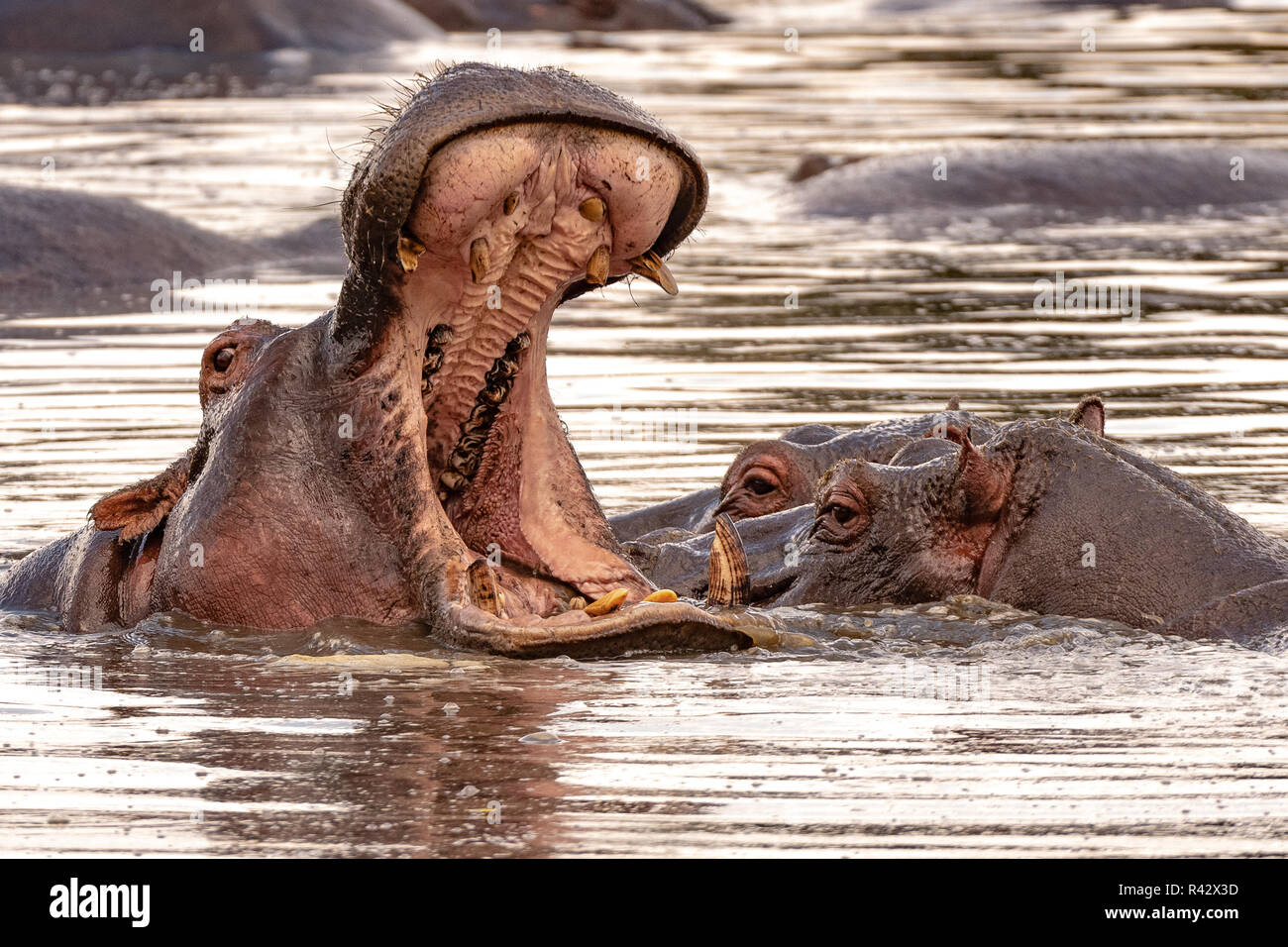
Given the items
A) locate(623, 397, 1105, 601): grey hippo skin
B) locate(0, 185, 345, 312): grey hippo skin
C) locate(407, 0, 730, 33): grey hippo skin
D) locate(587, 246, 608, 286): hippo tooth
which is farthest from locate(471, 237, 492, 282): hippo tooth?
locate(407, 0, 730, 33): grey hippo skin

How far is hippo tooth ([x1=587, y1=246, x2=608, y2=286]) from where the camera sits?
5035 mm

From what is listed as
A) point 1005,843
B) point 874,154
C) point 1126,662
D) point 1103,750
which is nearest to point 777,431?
point 1126,662

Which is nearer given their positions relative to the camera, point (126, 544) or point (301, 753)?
point (301, 753)

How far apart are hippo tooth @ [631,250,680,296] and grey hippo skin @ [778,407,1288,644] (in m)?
0.84

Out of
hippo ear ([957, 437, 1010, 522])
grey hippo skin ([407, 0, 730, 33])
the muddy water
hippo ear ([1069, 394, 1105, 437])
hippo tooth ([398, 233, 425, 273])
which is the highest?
grey hippo skin ([407, 0, 730, 33])

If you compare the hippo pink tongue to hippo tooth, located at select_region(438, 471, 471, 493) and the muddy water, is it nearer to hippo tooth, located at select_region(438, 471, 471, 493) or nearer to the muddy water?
hippo tooth, located at select_region(438, 471, 471, 493)

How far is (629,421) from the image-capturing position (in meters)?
9.45

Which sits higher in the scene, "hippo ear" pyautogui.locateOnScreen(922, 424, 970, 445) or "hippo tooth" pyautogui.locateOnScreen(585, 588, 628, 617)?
"hippo ear" pyautogui.locateOnScreen(922, 424, 970, 445)

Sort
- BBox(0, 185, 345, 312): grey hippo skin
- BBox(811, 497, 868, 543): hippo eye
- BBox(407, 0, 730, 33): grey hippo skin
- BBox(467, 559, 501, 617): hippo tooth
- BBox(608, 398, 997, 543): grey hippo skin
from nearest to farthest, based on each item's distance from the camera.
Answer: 1. BBox(467, 559, 501, 617): hippo tooth
2. BBox(811, 497, 868, 543): hippo eye
3. BBox(608, 398, 997, 543): grey hippo skin
4. BBox(0, 185, 345, 312): grey hippo skin
5. BBox(407, 0, 730, 33): grey hippo skin

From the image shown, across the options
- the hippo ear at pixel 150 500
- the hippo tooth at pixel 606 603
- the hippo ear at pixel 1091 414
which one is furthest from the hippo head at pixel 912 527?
the hippo ear at pixel 150 500

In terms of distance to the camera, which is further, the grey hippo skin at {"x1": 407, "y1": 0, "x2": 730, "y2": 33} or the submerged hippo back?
the grey hippo skin at {"x1": 407, "y1": 0, "x2": 730, "y2": 33}

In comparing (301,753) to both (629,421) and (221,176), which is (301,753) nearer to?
(629,421)
